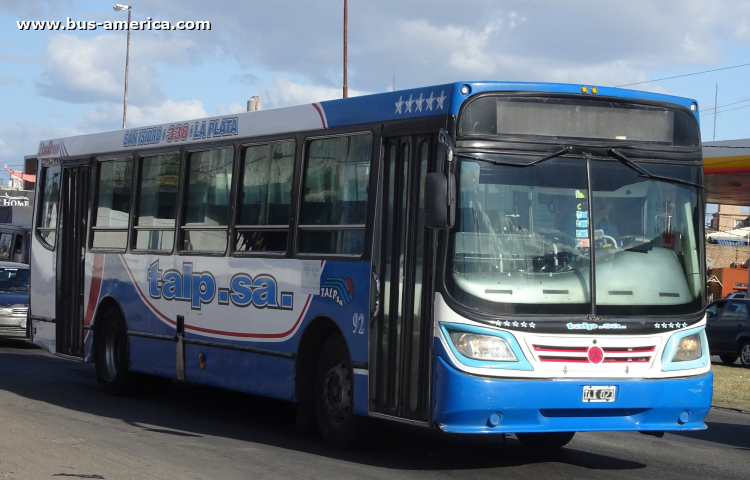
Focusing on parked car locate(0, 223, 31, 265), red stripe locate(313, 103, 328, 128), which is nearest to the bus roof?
red stripe locate(313, 103, 328, 128)

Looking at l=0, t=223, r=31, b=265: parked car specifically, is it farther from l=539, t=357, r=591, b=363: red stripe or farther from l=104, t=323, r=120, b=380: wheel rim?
l=539, t=357, r=591, b=363: red stripe

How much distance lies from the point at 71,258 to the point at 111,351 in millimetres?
1622

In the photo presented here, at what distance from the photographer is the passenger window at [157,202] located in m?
12.9

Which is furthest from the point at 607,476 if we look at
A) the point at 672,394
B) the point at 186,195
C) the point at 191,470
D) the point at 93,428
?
the point at 186,195

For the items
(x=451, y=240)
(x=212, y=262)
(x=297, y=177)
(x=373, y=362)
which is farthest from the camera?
(x=212, y=262)

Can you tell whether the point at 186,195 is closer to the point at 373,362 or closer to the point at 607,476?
the point at 373,362

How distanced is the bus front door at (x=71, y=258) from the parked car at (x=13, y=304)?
533cm

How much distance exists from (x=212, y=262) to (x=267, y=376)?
1.71 m

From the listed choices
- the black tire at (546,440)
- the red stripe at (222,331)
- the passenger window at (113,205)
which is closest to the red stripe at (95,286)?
the passenger window at (113,205)

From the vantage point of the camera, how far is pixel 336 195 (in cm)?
1011

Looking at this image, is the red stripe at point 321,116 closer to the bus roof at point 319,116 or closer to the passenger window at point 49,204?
the bus roof at point 319,116

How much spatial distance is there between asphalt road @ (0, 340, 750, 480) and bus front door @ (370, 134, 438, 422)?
625 millimetres

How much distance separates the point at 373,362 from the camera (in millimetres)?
9180

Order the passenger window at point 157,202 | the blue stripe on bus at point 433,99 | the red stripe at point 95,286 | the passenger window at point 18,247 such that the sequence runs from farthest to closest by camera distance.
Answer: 1. the passenger window at point 18,247
2. the red stripe at point 95,286
3. the passenger window at point 157,202
4. the blue stripe on bus at point 433,99
